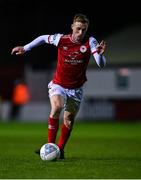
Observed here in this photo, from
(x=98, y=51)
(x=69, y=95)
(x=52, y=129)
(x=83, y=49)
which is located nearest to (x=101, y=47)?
(x=98, y=51)

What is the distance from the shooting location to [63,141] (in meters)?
12.2

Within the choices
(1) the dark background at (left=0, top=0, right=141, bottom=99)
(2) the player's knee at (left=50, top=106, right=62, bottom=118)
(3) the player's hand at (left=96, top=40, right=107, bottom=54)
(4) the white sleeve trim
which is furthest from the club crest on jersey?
(1) the dark background at (left=0, top=0, right=141, bottom=99)

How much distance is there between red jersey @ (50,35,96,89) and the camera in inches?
469

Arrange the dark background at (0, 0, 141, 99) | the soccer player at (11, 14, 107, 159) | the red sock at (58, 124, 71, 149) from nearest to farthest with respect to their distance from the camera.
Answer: the soccer player at (11, 14, 107, 159) < the red sock at (58, 124, 71, 149) < the dark background at (0, 0, 141, 99)

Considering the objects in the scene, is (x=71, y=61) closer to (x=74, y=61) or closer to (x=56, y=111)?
(x=74, y=61)

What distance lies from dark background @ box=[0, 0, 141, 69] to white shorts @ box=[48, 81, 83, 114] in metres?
25.5

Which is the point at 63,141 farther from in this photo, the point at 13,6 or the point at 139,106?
the point at 13,6

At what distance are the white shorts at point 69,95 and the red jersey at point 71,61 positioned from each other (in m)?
0.08

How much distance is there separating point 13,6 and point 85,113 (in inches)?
399

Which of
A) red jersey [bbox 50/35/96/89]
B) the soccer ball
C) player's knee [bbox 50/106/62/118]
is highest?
red jersey [bbox 50/35/96/89]

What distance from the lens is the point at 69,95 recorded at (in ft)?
39.4

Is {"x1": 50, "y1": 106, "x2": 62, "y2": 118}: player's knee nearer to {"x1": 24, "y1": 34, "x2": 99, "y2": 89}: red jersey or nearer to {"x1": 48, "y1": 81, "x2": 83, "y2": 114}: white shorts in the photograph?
{"x1": 48, "y1": 81, "x2": 83, "y2": 114}: white shorts

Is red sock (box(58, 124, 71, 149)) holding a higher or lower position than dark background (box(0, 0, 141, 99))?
lower

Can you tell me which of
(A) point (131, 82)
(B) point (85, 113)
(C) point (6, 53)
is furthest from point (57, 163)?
(C) point (6, 53)
